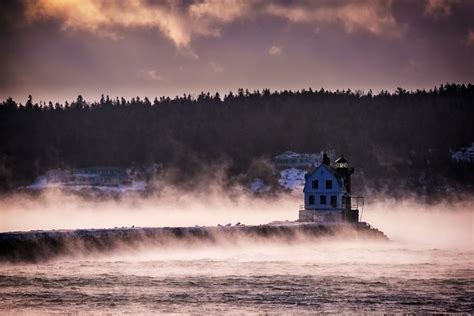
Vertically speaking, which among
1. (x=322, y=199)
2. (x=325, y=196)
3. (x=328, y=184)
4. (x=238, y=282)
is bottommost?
(x=238, y=282)

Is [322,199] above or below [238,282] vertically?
above

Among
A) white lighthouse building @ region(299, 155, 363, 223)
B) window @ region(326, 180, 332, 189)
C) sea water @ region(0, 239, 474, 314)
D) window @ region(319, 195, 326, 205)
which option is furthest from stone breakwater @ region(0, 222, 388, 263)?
window @ region(326, 180, 332, 189)

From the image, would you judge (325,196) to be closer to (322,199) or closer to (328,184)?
(322,199)

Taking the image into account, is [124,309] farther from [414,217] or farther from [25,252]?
[414,217]

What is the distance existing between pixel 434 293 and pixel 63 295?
19.0m

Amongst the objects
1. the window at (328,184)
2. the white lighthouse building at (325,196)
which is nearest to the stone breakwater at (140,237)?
the white lighthouse building at (325,196)

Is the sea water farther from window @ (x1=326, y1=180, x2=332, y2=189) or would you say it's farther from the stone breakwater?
window @ (x1=326, y1=180, x2=332, y2=189)

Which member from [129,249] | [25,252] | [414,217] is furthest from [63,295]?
[414,217]

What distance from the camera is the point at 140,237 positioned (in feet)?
329

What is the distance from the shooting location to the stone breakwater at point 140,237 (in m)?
90.3

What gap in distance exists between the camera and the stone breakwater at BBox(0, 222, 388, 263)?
296 ft

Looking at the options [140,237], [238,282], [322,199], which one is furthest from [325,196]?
[238,282]

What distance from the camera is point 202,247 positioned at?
105 metres

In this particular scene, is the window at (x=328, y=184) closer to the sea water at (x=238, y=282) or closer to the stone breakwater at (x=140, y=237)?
the stone breakwater at (x=140, y=237)
